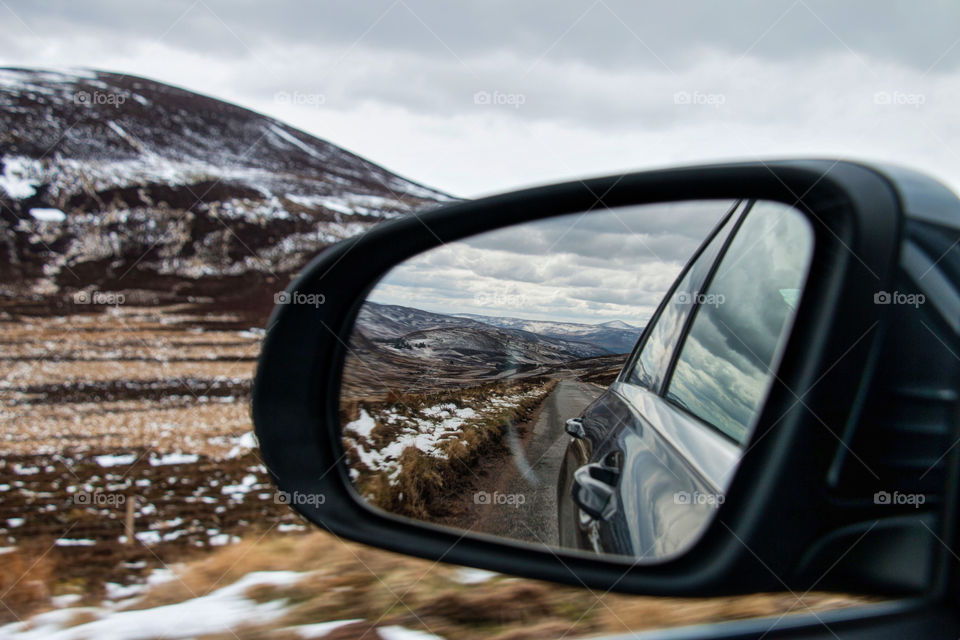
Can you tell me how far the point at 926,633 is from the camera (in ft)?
3.85

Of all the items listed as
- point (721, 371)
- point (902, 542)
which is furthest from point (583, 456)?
point (902, 542)

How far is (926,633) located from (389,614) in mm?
1601

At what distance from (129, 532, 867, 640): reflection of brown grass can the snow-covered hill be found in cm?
2768

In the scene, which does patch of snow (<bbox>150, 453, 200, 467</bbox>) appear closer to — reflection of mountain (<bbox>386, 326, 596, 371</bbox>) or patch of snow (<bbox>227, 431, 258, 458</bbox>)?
patch of snow (<bbox>227, 431, 258, 458</bbox>)

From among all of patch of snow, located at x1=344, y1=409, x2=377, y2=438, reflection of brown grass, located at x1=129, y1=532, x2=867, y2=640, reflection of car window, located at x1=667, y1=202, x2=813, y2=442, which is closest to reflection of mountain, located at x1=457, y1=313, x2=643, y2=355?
reflection of car window, located at x1=667, y1=202, x2=813, y2=442

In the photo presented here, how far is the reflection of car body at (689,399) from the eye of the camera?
1.28 meters

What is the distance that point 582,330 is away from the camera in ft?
4.49

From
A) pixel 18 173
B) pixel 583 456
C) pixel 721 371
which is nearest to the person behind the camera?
pixel 583 456

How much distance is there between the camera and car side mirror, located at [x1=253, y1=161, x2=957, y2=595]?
43.6 inches

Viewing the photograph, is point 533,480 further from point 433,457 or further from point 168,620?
point 168,620

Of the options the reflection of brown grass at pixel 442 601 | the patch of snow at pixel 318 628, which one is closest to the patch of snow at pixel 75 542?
the reflection of brown grass at pixel 442 601

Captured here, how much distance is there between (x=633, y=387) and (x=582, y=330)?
0.55m

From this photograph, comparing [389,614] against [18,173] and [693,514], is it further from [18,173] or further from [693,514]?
[18,173]

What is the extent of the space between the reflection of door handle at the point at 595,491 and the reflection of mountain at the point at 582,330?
27 cm
